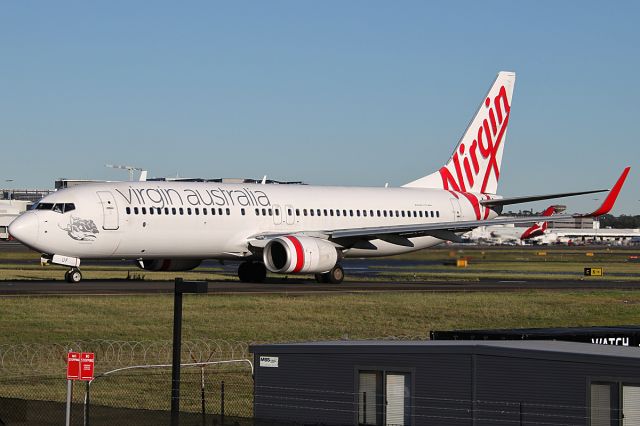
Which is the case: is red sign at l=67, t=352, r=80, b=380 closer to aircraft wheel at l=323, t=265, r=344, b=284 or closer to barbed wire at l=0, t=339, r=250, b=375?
barbed wire at l=0, t=339, r=250, b=375

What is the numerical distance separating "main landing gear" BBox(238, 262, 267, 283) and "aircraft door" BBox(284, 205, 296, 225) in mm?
2574

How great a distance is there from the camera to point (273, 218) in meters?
60.9

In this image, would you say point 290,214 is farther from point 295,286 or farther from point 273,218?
point 295,286

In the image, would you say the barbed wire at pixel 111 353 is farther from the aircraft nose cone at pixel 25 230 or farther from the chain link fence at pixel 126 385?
the aircraft nose cone at pixel 25 230

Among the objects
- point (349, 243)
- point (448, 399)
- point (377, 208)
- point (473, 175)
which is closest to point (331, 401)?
point (448, 399)

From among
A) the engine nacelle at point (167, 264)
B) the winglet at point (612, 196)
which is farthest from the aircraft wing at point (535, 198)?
the engine nacelle at point (167, 264)

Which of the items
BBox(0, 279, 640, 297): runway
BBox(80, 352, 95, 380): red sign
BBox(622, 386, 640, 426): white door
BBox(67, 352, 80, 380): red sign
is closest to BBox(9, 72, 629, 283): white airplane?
BBox(0, 279, 640, 297): runway

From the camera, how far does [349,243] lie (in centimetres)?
6141

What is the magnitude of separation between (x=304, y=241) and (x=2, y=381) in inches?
1079

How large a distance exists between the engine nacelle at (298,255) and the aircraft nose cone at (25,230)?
10.5 metres

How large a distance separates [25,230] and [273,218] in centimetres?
1281

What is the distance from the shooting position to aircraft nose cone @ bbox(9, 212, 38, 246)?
5341cm

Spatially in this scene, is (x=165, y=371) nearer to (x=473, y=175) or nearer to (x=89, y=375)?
(x=89, y=375)

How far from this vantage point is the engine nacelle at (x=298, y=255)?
184ft
